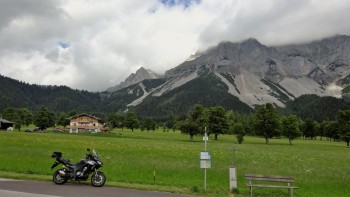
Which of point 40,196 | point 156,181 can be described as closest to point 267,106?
point 156,181

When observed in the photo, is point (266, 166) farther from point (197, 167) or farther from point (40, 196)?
point (40, 196)

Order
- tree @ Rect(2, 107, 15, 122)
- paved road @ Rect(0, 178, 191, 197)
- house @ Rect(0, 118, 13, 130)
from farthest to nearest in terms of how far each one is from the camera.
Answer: tree @ Rect(2, 107, 15, 122) → house @ Rect(0, 118, 13, 130) → paved road @ Rect(0, 178, 191, 197)

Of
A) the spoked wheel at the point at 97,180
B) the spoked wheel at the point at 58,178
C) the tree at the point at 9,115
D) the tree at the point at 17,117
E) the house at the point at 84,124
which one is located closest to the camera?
the spoked wheel at the point at 97,180

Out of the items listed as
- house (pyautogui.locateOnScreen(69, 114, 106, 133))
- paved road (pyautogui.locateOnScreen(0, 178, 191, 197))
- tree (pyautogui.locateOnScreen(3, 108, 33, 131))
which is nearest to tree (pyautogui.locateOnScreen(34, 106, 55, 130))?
tree (pyautogui.locateOnScreen(3, 108, 33, 131))

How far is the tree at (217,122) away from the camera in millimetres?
108625

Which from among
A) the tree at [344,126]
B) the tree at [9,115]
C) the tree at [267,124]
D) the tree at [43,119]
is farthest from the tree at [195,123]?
the tree at [9,115]

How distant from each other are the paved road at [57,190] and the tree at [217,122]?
8917 cm

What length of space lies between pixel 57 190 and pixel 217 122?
92983mm

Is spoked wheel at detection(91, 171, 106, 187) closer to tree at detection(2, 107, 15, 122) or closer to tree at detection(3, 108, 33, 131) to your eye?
tree at detection(3, 108, 33, 131)

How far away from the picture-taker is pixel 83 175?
21.3 metres

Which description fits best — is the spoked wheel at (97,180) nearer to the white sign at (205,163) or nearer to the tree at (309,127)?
the white sign at (205,163)

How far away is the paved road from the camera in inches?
699

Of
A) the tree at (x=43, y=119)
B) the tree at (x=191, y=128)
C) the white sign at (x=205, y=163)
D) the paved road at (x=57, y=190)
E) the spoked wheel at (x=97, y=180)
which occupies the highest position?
the tree at (x=43, y=119)

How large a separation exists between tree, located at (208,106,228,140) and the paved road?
89170 mm
